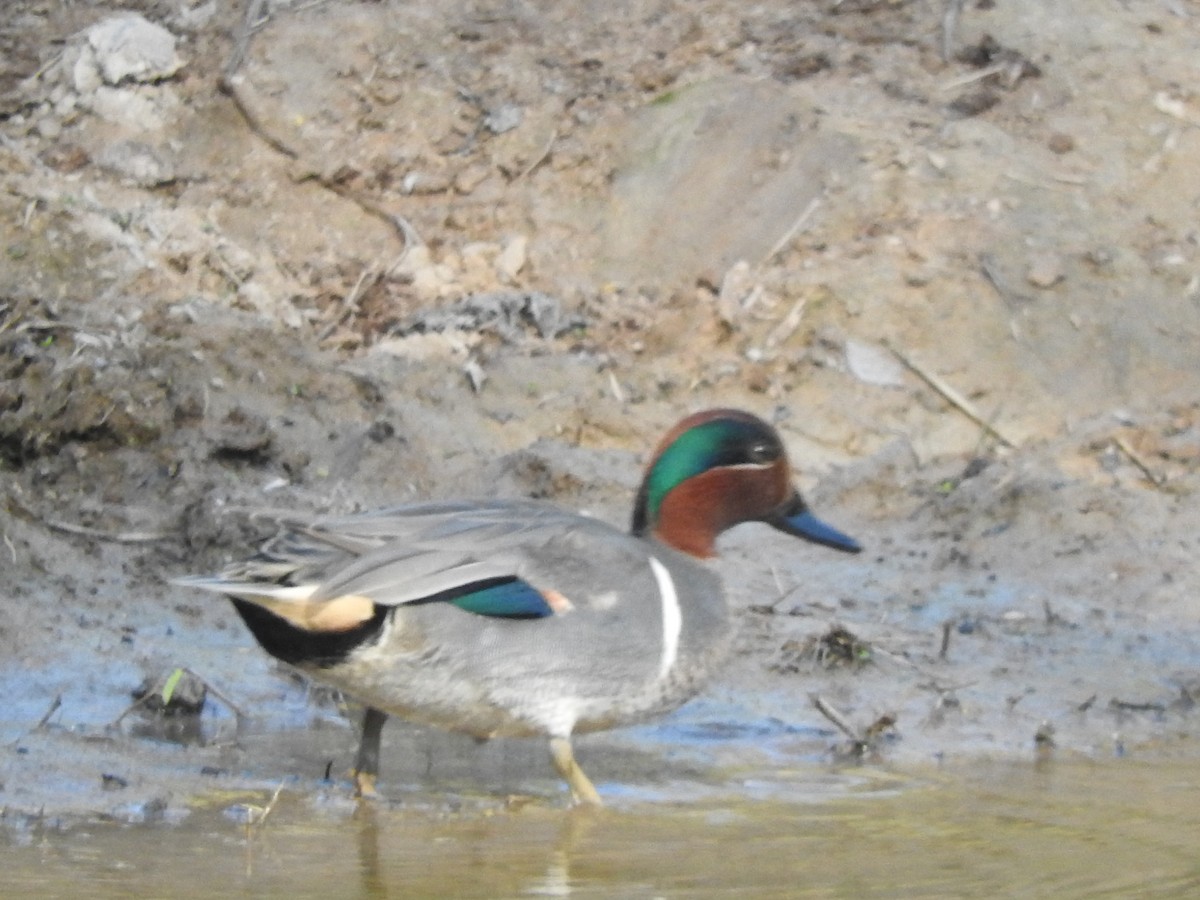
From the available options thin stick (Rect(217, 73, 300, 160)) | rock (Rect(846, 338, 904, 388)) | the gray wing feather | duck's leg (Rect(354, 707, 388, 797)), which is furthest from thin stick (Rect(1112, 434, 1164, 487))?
thin stick (Rect(217, 73, 300, 160))

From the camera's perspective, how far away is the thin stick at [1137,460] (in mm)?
7075

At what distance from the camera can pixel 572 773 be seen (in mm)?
4797

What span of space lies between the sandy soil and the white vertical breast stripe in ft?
1.32

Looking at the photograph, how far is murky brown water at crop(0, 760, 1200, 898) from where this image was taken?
13.1ft

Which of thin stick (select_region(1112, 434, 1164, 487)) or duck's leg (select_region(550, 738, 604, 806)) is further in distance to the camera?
thin stick (select_region(1112, 434, 1164, 487))

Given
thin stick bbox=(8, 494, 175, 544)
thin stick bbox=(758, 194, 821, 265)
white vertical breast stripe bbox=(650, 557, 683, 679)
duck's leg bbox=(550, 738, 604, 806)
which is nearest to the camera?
duck's leg bbox=(550, 738, 604, 806)

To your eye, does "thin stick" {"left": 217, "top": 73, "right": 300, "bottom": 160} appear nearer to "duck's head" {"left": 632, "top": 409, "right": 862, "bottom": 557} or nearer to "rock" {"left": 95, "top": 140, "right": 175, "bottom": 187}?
"rock" {"left": 95, "top": 140, "right": 175, "bottom": 187}

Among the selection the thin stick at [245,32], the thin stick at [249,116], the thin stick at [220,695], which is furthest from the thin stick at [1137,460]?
the thin stick at [245,32]

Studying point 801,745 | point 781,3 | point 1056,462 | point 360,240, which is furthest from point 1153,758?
point 781,3

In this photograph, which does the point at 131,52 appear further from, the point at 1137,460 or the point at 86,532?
the point at 1137,460

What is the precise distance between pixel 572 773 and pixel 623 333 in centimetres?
336

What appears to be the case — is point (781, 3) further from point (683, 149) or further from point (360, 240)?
point (360, 240)

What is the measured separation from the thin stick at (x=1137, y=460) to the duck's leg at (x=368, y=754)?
A: 3.31 metres

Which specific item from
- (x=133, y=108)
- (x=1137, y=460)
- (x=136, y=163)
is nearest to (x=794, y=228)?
(x=1137, y=460)
